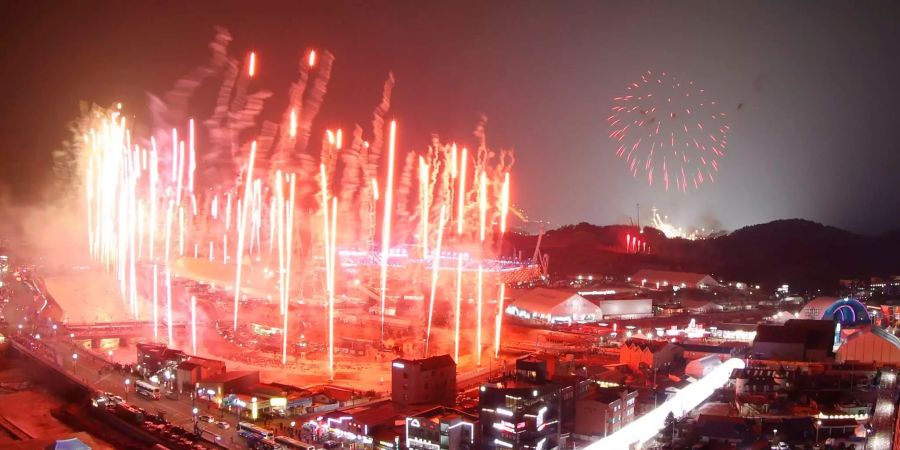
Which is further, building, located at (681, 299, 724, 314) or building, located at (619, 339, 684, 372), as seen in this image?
building, located at (681, 299, 724, 314)

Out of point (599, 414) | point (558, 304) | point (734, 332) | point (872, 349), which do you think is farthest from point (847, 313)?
point (599, 414)

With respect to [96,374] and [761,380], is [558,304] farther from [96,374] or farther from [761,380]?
[96,374]

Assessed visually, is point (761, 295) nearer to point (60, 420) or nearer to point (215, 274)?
point (215, 274)

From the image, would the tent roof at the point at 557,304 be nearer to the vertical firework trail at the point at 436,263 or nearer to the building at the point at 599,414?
the vertical firework trail at the point at 436,263

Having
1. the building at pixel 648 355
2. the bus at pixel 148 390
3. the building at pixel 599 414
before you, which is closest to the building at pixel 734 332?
the building at pixel 648 355

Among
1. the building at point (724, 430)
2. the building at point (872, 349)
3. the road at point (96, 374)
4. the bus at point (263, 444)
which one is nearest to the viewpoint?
the bus at point (263, 444)

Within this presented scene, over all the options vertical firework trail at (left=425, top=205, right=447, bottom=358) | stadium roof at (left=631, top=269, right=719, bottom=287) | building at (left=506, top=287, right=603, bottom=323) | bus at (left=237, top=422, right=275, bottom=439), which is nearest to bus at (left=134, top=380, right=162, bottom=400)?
bus at (left=237, top=422, right=275, bottom=439)

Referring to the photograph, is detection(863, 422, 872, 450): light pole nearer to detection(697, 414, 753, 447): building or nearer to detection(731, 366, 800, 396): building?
detection(697, 414, 753, 447): building
